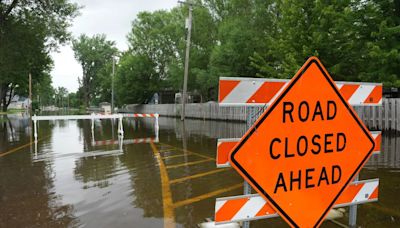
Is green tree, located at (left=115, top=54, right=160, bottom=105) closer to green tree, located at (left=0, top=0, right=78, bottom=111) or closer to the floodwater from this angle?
green tree, located at (left=0, top=0, right=78, bottom=111)

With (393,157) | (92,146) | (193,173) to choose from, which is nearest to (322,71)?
(193,173)

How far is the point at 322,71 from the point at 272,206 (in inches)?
51.2

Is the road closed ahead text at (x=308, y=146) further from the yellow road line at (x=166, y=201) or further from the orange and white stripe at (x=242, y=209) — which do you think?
the yellow road line at (x=166, y=201)

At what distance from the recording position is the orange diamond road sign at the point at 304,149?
295 cm

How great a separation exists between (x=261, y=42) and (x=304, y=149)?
23.5m

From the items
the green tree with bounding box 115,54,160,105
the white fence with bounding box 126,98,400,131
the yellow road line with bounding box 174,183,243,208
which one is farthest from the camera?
the green tree with bounding box 115,54,160,105

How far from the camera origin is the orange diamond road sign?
295 cm

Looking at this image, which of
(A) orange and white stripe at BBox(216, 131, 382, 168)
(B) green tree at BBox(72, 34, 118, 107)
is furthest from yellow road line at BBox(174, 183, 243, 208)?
(B) green tree at BBox(72, 34, 118, 107)

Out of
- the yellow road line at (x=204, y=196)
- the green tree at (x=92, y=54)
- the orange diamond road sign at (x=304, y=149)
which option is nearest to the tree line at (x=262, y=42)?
the yellow road line at (x=204, y=196)

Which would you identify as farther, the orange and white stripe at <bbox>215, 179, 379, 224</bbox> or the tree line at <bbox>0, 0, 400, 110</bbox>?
the tree line at <bbox>0, 0, 400, 110</bbox>

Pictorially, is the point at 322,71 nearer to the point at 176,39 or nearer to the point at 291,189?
the point at 291,189

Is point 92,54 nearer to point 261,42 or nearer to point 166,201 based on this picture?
point 261,42

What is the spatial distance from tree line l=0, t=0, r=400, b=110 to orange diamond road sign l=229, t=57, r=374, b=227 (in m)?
12.3

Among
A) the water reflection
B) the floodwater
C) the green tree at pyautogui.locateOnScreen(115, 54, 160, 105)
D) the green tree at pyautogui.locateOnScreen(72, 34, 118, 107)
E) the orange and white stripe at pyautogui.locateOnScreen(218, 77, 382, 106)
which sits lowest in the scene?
the floodwater
